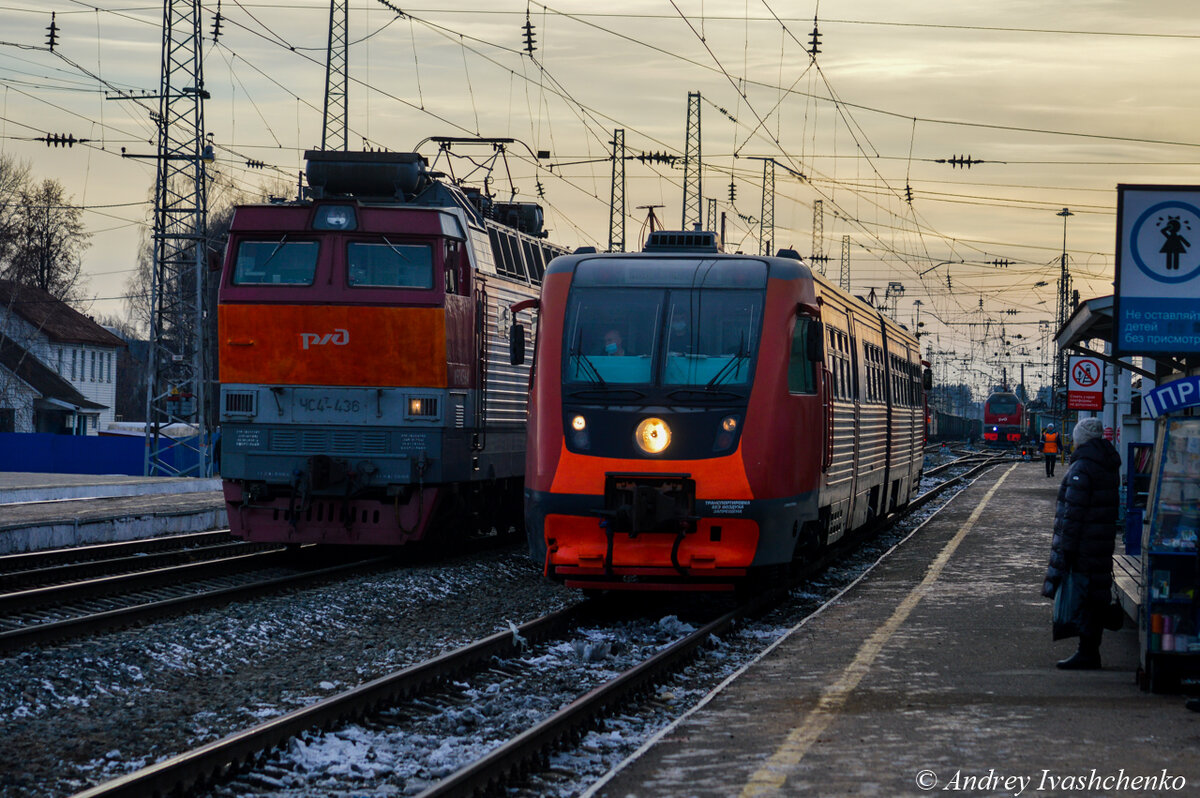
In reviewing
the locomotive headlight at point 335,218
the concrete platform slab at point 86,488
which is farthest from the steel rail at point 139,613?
the concrete platform slab at point 86,488

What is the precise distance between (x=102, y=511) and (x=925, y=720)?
61.5ft

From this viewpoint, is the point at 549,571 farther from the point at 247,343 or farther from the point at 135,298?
the point at 135,298

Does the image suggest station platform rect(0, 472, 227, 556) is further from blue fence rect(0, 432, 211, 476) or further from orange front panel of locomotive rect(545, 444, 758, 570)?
orange front panel of locomotive rect(545, 444, 758, 570)

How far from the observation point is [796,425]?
12586mm

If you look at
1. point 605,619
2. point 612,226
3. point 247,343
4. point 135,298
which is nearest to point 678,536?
point 605,619

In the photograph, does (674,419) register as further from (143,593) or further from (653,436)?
(143,593)

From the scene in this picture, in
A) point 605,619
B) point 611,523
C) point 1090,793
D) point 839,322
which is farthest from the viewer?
point 839,322

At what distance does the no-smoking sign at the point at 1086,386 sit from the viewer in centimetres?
2670

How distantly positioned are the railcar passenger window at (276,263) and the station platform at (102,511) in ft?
17.2

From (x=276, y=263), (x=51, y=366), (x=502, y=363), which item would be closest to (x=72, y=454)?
(x=51, y=366)

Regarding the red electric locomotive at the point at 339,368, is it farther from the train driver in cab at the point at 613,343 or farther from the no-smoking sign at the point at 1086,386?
the no-smoking sign at the point at 1086,386

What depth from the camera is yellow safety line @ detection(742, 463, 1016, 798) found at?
6.73m

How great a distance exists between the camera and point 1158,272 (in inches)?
514

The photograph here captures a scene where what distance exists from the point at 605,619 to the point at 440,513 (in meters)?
4.42
